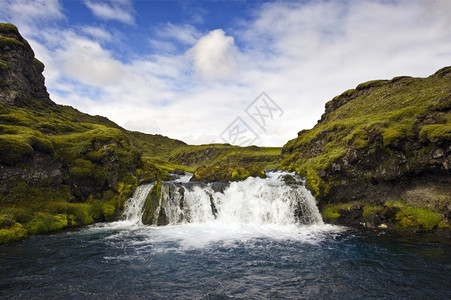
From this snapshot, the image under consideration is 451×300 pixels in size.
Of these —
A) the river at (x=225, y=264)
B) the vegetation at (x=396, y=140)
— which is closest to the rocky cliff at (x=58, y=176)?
the river at (x=225, y=264)

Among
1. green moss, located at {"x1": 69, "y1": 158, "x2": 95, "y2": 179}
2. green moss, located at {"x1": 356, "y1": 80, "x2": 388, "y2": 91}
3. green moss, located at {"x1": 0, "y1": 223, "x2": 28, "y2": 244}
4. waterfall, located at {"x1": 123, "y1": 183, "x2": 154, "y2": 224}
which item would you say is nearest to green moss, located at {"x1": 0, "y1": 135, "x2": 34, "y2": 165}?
green moss, located at {"x1": 69, "y1": 158, "x2": 95, "y2": 179}

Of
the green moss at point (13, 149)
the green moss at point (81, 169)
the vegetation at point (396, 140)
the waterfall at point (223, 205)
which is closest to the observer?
the green moss at point (13, 149)

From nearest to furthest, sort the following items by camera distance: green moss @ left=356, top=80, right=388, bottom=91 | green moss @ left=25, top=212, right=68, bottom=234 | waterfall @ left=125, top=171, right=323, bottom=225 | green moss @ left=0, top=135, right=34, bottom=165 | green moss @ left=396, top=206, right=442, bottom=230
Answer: green moss @ left=396, top=206, right=442, bottom=230 → green moss @ left=25, top=212, right=68, bottom=234 → green moss @ left=0, top=135, right=34, bottom=165 → waterfall @ left=125, top=171, right=323, bottom=225 → green moss @ left=356, top=80, right=388, bottom=91

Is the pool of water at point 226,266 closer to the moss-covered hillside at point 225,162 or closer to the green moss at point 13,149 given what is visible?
the green moss at point 13,149

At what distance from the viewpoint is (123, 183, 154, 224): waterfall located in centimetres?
3578

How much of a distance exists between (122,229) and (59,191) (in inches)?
433

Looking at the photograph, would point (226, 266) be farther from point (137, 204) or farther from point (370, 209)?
point (370, 209)

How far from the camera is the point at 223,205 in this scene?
1517 inches

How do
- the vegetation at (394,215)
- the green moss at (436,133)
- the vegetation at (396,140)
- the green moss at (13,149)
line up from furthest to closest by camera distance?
the vegetation at (396,140)
the green moss at (13,149)
the green moss at (436,133)
the vegetation at (394,215)

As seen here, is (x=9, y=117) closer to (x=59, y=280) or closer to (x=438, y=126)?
(x=59, y=280)

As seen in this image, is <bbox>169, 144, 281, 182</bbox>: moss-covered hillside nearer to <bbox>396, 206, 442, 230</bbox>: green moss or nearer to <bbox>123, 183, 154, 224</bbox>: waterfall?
<bbox>123, 183, 154, 224</bbox>: waterfall

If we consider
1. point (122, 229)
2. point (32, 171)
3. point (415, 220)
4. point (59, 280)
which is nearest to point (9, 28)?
point (32, 171)

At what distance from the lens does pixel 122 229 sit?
30922 millimetres

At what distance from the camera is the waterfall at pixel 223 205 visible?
34.6m
